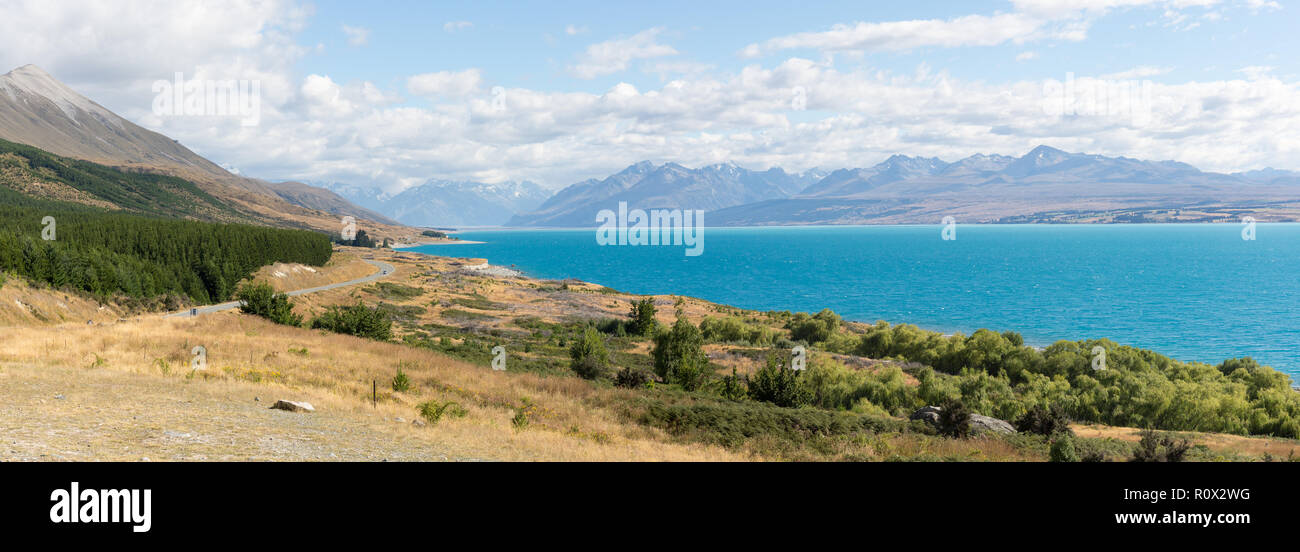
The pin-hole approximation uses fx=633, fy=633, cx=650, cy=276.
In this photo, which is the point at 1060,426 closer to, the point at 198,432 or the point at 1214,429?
the point at 1214,429

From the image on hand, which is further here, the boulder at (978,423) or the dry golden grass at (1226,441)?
the boulder at (978,423)

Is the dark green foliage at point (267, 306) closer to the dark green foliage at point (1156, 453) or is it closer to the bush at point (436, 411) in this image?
the bush at point (436, 411)

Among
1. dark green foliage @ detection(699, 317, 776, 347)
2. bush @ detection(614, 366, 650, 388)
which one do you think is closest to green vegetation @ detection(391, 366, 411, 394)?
bush @ detection(614, 366, 650, 388)

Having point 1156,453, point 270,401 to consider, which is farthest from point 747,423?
point 270,401

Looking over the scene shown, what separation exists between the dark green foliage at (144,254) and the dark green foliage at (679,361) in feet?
160

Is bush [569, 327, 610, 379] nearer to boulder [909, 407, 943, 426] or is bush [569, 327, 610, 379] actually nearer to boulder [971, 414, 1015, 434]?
boulder [909, 407, 943, 426]

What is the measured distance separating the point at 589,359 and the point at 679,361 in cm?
513

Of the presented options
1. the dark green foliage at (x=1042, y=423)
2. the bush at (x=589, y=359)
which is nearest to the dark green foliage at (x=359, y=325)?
the bush at (x=589, y=359)

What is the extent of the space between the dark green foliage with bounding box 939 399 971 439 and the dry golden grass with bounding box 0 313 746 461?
10.8 m

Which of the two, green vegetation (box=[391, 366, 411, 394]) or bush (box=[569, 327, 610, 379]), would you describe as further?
bush (box=[569, 327, 610, 379])

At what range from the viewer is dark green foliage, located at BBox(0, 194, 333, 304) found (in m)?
51.6

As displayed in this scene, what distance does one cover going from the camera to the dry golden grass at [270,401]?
13.3 metres
